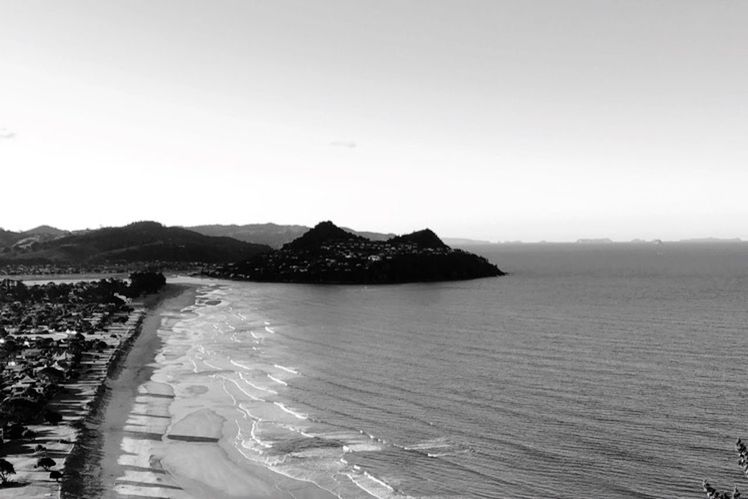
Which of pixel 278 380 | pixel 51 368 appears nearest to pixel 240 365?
pixel 278 380

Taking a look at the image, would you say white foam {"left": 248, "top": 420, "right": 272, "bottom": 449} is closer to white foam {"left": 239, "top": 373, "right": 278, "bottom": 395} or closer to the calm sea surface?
the calm sea surface

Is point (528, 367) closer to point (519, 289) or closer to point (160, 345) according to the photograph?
point (160, 345)

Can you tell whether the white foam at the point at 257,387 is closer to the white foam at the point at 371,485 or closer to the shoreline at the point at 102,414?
the shoreline at the point at 102,414

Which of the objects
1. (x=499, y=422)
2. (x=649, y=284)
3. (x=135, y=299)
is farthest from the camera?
(x=649, y=284)

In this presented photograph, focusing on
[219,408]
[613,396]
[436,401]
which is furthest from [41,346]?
[613,396]

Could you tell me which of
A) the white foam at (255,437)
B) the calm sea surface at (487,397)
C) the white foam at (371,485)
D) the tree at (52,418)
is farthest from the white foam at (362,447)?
the tree at (52,418)

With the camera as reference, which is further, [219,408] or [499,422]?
[219,408]

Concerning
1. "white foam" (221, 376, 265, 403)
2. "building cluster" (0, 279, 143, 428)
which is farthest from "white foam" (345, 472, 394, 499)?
"building cluster" (0, 279, 143, 428)
